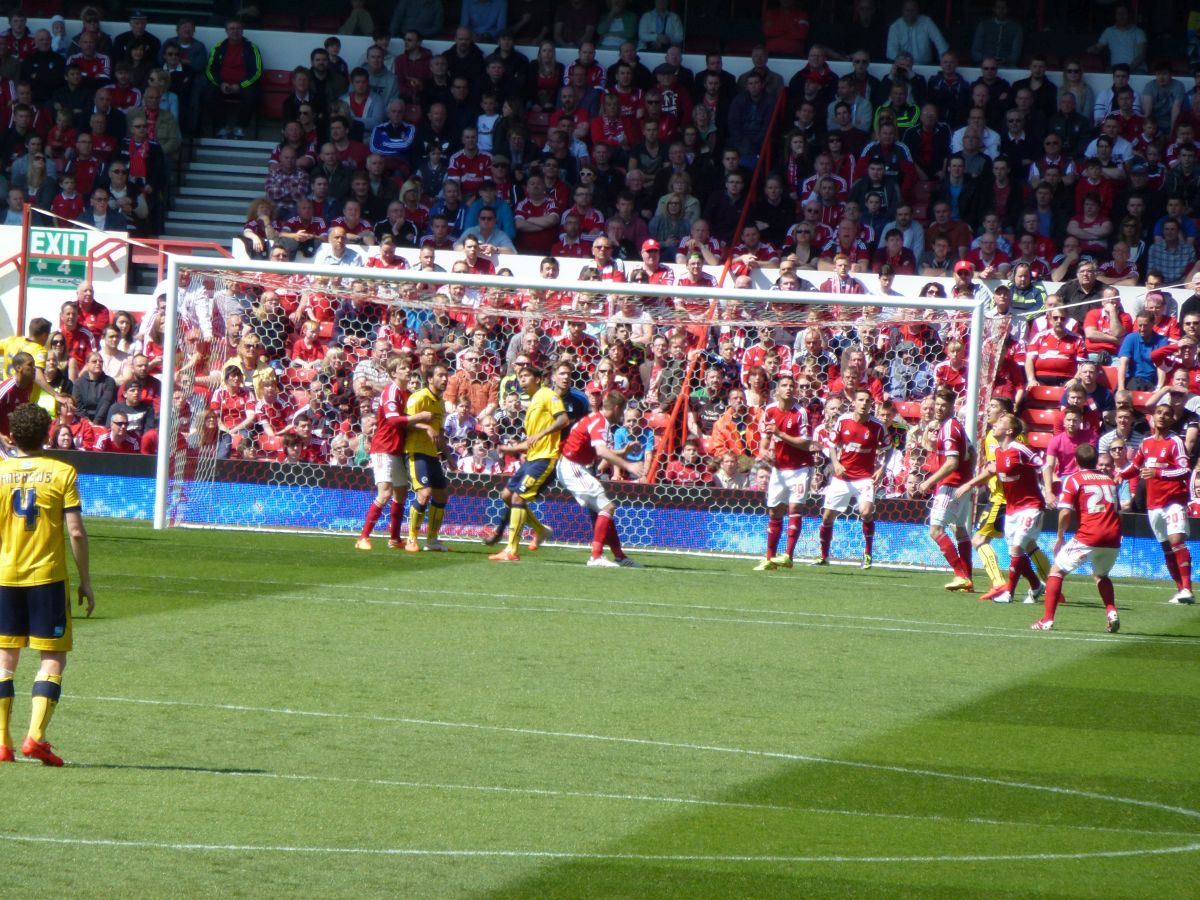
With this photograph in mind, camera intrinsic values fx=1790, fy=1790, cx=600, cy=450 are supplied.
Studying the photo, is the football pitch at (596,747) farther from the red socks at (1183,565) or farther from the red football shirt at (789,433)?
the red football shirt at (789,433)

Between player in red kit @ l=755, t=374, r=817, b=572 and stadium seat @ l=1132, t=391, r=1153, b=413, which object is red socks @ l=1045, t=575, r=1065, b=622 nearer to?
player in red kit @ l=755, t=374, r=817, b=572

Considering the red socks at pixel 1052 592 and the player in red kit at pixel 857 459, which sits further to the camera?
the player in red kit at pixel 857 459

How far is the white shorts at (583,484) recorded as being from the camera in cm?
1562

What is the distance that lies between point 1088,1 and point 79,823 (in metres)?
20.8

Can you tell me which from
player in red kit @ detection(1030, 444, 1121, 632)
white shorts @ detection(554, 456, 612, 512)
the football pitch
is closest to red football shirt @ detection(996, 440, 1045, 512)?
the football pitch

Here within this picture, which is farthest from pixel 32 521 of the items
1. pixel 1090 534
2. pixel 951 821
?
pixel 1090 534

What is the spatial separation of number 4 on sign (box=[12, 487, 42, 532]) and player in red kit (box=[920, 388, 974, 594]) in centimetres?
933

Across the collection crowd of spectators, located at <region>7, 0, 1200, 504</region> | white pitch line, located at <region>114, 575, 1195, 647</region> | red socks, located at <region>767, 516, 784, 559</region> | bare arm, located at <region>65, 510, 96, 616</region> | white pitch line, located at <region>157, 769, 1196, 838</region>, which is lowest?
white pitch line, located at <region>114, 575, 1195, 647</region>

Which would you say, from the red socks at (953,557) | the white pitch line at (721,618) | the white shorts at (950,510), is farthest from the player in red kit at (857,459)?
the white pitch line at (721,618)

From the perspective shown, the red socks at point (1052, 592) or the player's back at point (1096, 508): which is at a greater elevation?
the player's back at point (1096, 508)

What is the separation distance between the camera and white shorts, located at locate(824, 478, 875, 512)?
16.2m

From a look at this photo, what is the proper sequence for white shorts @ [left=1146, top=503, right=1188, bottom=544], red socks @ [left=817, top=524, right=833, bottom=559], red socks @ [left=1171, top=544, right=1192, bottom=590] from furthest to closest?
red socks @ [left=817, top=524, right=833, bottom=559] < white shorts @ [left=1146, top=503, right=1188, bottom=544] < red socks @ [left=1171, top=544, right=1192, bottom=590]

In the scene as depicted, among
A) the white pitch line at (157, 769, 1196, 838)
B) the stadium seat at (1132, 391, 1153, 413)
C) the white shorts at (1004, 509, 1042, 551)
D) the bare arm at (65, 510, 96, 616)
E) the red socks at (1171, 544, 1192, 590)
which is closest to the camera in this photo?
the white pitch line at (157, 769, 1196, 838)

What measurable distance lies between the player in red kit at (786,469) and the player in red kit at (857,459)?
0.95ft
